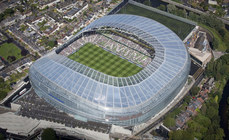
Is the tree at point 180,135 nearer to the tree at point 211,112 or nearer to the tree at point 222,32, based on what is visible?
the tree at point 211,112

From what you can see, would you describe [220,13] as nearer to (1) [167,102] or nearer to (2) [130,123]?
(1) [167,102]

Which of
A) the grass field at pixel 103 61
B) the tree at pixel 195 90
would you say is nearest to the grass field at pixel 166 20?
the tree at pixel 195 90

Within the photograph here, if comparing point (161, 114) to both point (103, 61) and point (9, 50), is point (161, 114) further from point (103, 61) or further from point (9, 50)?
point (9, 50)

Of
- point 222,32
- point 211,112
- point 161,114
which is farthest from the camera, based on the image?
point 222,32

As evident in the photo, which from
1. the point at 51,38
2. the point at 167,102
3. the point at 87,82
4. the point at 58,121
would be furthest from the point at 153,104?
the point at 51,38

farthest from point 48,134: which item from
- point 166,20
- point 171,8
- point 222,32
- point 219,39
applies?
point 222,32

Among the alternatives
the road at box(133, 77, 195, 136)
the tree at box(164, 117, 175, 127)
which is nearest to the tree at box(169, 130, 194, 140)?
the tree at box(164, 117, 175, 127)

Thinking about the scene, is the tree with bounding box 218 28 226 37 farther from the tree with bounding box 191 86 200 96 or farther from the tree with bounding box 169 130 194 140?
the tree with bounding box 169 130 194 140
